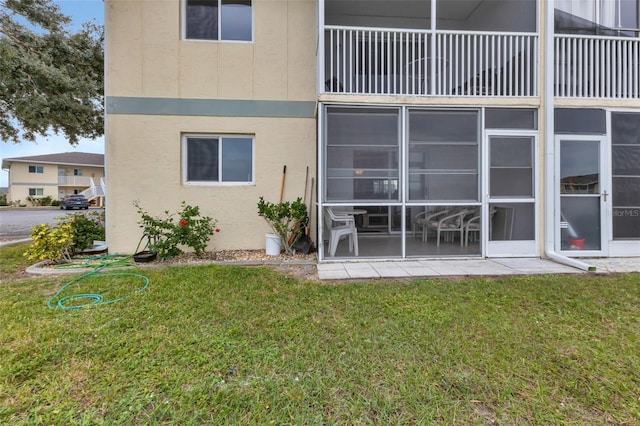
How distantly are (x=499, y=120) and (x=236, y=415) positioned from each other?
636cm

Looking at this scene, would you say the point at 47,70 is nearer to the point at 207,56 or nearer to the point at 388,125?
the point at 207,56

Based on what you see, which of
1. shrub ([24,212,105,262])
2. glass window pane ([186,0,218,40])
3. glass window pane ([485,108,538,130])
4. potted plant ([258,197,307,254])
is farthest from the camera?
glass window pane ([186,0,218,40])

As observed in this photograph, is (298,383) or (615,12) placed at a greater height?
(615,12)

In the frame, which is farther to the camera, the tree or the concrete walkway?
the tree

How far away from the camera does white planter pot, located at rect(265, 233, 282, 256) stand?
240 inches

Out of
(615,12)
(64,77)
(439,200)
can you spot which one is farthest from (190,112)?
(615,12)

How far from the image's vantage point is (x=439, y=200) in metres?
5.71

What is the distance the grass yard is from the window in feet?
10.0

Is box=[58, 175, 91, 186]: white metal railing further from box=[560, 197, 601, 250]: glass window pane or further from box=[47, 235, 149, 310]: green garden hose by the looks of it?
box=[560, 197, 601, 250]: glass window pane

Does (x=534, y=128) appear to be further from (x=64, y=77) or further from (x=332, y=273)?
(x=64, y=77)

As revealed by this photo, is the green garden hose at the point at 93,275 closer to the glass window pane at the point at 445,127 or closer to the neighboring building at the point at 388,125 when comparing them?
the neighboring building at the point at 388,125

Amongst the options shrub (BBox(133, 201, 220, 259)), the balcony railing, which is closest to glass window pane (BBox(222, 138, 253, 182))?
shrub (BBox(133, 201, 220, 259))

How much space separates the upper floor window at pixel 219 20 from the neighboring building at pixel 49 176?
27.5m

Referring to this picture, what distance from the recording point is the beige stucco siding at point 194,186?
6191 millimetres
